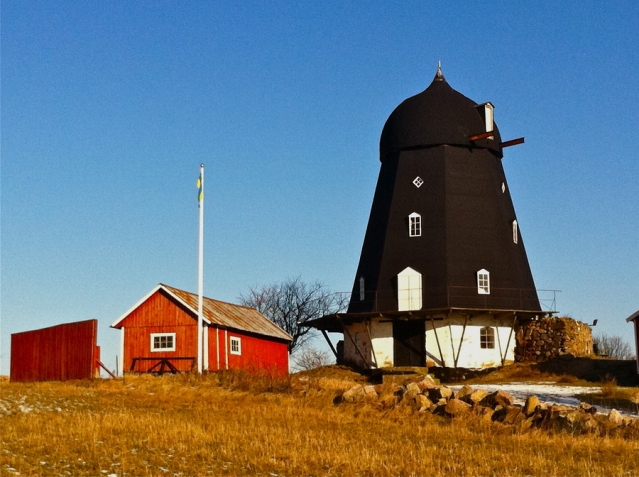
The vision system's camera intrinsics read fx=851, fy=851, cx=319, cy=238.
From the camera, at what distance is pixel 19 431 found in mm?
15656

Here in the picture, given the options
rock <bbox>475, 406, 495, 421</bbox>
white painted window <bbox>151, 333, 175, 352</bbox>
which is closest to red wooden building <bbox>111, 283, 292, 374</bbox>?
white painted window <bbox>151, 333, 175, 352</bbox>

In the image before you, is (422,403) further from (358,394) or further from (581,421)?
(581,421)

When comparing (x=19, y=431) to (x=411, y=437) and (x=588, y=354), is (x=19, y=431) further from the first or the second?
(x=588, y=354)

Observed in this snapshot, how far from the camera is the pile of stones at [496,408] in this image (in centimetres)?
1766

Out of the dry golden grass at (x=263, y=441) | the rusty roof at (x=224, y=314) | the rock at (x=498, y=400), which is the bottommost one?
the dry golden grass at (x=263, y=441)

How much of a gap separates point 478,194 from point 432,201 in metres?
2.20

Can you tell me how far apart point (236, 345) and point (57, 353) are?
7343mm

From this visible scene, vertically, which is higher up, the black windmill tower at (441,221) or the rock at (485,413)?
the black windmill tower at (441,221)

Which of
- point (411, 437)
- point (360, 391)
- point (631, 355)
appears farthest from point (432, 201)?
point (631, 355)

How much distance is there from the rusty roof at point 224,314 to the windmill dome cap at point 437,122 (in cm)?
1031

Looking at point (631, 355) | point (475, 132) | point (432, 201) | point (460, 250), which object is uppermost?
point (475, 132)

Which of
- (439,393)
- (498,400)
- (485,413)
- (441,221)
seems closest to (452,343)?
(441,221)

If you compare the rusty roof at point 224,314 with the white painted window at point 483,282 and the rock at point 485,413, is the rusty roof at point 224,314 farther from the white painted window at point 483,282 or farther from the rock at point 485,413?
the rock at point 485,413

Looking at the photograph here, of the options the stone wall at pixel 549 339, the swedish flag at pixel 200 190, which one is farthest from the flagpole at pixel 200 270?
the stone wall at pixel 549 339
